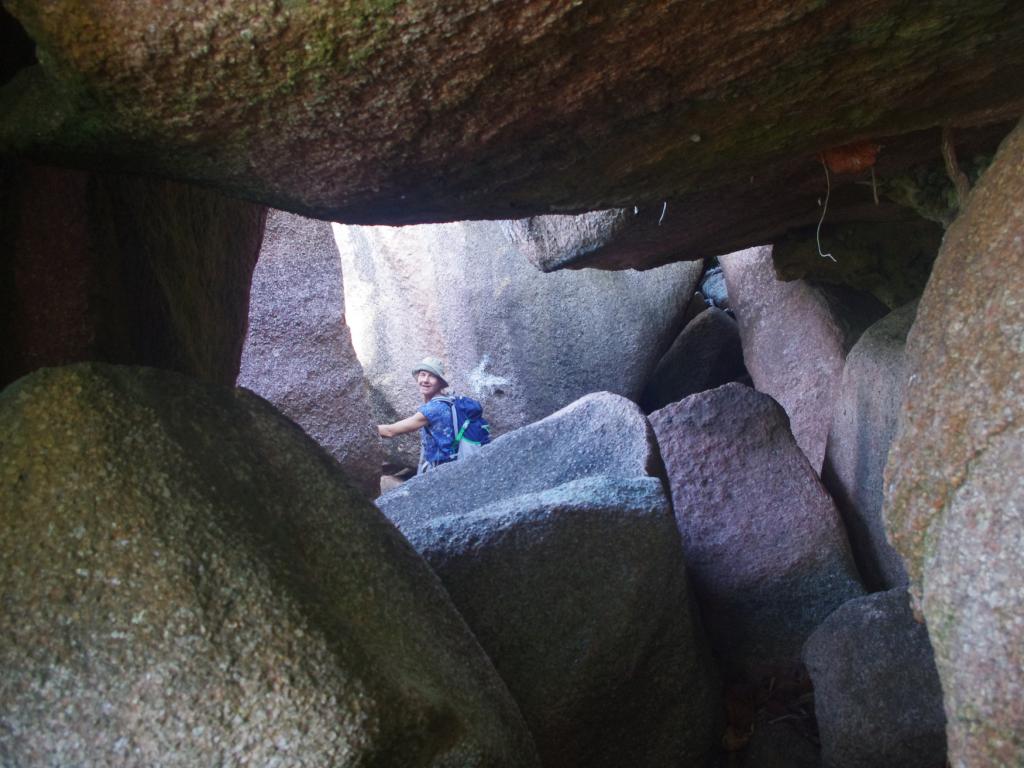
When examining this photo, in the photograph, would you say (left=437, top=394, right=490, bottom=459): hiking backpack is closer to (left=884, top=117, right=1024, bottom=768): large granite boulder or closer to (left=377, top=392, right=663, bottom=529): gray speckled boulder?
(left=377, top=392, right=663, bottom=529): gray speckled boulder

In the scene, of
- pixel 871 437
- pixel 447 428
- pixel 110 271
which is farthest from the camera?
pixel 447 428

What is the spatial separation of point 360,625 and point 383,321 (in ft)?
18.1

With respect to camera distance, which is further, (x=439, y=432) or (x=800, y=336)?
(x=439, y=432)

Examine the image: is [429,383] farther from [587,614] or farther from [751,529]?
[587,614]

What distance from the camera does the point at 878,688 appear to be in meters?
2.23

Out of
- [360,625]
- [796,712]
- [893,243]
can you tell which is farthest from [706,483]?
[360,625]

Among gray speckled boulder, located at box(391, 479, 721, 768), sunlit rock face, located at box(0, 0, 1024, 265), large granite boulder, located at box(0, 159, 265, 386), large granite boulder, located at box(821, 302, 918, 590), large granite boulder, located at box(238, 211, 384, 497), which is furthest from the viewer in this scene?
large granite boulder, located at box(238, 211, 384, 497)

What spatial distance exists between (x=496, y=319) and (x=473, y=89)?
14.8 feet

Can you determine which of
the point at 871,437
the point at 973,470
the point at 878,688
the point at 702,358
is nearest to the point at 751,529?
the point at 871,437

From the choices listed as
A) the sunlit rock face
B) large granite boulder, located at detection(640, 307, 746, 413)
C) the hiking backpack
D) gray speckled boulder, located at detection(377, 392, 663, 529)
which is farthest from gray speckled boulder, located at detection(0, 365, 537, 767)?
large granite boulder, located at detection(640, 307, 746, 413)

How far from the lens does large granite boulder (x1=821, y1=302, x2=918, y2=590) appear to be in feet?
9.41

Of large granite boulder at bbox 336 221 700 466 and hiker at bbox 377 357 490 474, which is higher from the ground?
large granite boulder at bbox 336 221 700 466

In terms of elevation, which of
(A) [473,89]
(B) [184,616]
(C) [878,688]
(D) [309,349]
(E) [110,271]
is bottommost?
(C) [878,688]

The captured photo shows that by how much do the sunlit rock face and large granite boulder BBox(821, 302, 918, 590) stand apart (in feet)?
3.56
